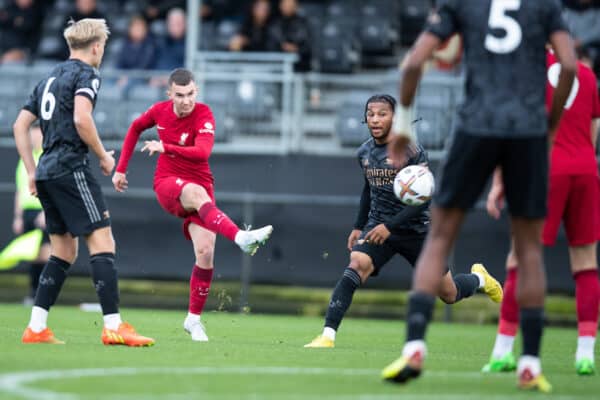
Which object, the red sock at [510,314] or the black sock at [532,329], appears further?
the red sock at [510,314]

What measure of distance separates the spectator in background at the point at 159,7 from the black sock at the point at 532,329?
14.5 metres

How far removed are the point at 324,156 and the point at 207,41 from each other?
13.5ft

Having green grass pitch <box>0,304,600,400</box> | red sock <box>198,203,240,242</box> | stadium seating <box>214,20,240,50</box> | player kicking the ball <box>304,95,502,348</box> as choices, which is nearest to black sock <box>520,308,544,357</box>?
green grass pitch <box>0,304,600,400</box>

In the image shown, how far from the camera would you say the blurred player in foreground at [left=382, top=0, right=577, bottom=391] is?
600cm

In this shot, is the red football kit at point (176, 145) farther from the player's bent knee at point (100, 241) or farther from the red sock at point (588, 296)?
the red sock at point (588, 296)

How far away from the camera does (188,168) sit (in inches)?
371

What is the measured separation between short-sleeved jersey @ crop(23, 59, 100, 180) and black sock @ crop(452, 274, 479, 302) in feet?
11.5

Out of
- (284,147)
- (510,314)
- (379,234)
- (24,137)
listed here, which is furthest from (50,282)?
(284,147)

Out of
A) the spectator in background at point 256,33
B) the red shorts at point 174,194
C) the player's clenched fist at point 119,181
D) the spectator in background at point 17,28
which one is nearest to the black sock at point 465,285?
the red shorts at point 174,194

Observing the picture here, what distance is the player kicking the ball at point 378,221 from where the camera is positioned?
9.12m

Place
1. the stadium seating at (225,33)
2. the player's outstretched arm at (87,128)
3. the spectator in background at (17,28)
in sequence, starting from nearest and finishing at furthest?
the player's outstretched arm at (87,128) < the stadium seating at (225,33) < the spectator in background at (17,28)

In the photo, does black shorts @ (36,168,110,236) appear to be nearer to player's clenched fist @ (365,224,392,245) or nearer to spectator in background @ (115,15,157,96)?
player's clenched fist @ (365,224,392,245)

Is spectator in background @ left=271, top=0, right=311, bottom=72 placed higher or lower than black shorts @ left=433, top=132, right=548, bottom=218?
higher

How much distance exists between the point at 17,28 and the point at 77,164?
42.6ft
